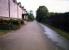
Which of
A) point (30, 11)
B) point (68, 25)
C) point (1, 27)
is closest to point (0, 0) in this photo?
point (1, 27)

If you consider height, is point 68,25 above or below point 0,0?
below

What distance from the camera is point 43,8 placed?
424 feet

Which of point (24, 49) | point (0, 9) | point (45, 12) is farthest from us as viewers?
point (45, 12)

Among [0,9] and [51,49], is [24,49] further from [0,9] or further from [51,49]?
[0,9]

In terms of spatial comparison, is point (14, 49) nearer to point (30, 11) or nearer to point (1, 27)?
point (1, 27)

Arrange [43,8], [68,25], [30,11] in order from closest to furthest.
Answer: [68,25] → [43,8] → [30,11]

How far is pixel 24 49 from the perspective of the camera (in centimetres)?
1061

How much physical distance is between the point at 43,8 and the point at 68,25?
105293 mm

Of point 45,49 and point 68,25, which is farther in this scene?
point 68,25

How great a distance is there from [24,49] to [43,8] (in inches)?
4698

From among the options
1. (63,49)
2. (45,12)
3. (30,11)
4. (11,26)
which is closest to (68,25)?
(11,26)

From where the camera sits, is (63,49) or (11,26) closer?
(63,49)

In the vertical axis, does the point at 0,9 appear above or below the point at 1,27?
above

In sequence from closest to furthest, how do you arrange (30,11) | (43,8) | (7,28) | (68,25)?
(68,25) → (7,28) → (43,8) → (30,11)
